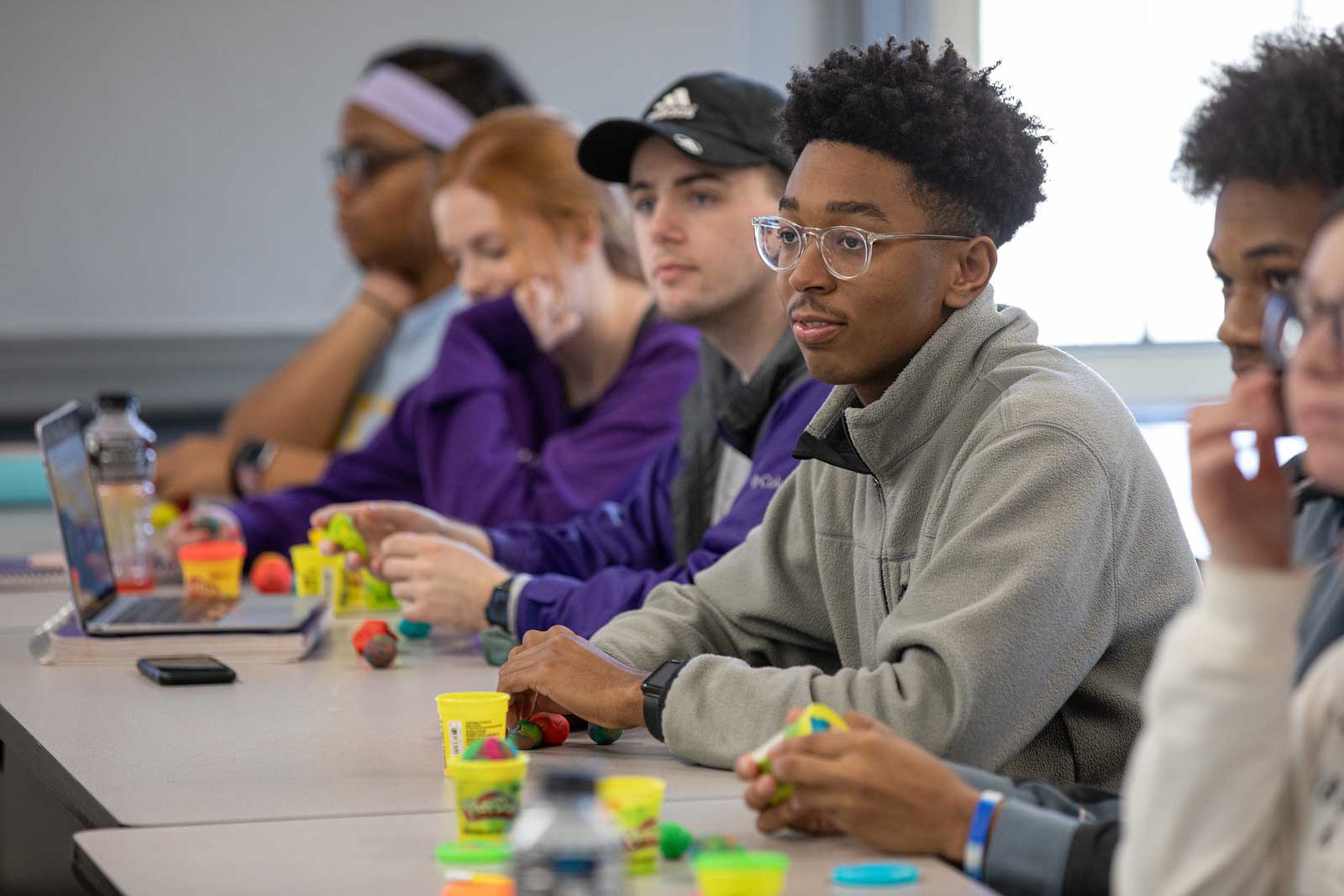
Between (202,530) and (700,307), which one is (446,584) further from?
(202,530)

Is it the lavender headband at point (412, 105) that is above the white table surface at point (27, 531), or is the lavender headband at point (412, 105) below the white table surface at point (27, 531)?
above

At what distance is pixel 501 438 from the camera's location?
3115mm

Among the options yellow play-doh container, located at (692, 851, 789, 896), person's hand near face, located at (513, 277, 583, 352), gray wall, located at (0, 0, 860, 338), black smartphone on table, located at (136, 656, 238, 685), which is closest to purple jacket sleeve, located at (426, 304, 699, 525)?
person's hand near face, located at (513, 277, 583, 352)

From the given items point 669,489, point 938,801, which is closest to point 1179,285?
point 669,489

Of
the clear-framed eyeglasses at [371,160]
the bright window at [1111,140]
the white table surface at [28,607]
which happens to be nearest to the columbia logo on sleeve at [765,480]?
the white table surface at [28,607]

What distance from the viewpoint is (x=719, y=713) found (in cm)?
146

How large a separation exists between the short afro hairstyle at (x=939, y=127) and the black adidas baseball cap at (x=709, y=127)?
0.62m

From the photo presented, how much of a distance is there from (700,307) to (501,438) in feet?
2.91

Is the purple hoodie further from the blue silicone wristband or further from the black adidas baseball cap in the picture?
the blue silicone wristband

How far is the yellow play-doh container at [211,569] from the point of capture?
264cm

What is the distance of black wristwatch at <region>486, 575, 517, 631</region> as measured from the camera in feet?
7.02

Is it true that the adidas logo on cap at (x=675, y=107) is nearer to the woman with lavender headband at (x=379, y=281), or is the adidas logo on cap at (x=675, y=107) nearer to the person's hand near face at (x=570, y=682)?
the person's hand near face at (x=570, y=682)

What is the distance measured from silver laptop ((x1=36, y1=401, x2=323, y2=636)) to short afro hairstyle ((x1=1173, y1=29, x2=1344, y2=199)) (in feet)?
4.50

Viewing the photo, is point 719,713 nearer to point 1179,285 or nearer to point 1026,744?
point 1026,744
